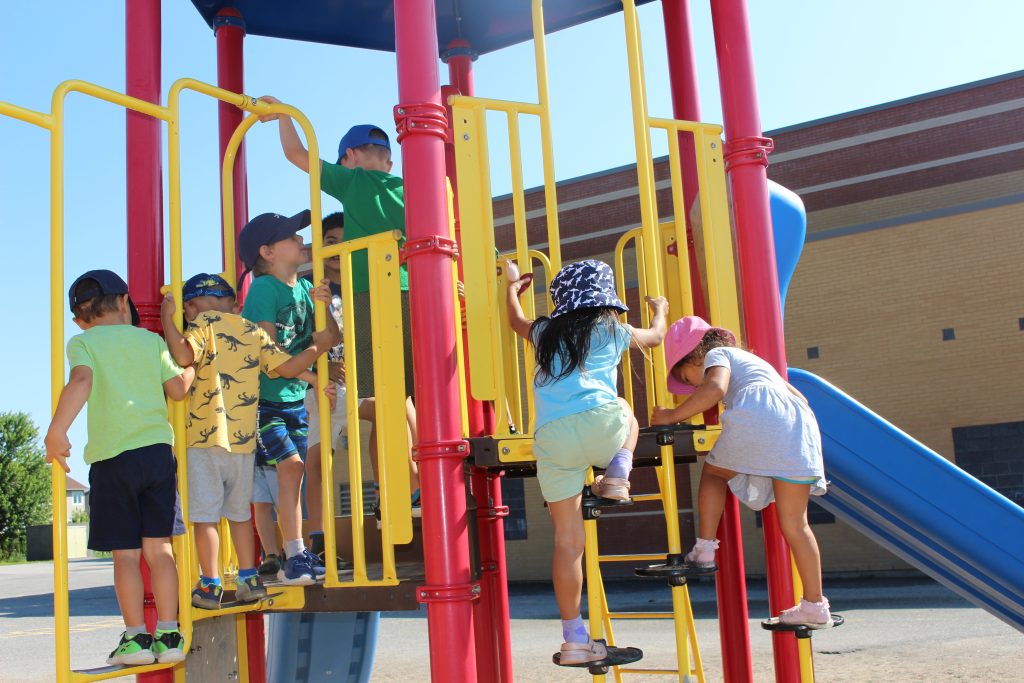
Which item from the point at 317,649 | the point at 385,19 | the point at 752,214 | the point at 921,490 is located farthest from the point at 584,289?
the point at 317,649

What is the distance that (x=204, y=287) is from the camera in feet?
13.2

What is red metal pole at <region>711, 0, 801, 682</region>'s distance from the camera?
374 centimetres

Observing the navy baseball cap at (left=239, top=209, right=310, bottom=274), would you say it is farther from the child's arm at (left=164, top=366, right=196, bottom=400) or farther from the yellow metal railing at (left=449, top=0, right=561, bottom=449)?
the yellow metal railing at (left=449, top=0, right=561, bottom=449)

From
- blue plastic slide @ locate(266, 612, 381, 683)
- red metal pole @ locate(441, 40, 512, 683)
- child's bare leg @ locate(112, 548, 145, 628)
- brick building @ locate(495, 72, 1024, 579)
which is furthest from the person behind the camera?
brick building @ locate(495, 72, 1024, 579)

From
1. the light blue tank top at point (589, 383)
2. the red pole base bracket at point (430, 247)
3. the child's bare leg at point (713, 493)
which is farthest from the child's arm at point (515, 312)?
the child's bare leg at point (713, 493)

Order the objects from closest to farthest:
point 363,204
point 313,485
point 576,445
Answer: point 576,445 < point 363,204 < point 313,485

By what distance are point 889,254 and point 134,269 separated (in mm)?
16663

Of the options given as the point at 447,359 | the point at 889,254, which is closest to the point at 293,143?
the point at 447,359

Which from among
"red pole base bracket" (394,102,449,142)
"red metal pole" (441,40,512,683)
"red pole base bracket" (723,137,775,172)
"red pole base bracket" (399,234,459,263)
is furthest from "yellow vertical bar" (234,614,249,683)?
"red pole base bracket" (723,137,775,172)

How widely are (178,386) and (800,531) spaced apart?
2.40 metres

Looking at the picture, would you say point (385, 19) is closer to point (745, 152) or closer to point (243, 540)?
point (745, 152)

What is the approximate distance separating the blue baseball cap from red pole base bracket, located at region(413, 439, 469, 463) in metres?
1.70

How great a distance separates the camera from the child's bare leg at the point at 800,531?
3463mm

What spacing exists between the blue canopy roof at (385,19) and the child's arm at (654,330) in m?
3.22
